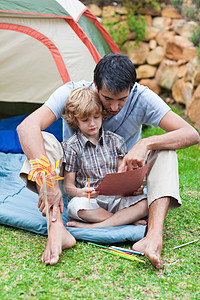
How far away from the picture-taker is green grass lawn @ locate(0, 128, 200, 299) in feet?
4.71

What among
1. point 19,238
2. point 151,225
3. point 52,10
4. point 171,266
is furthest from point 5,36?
point 171,266

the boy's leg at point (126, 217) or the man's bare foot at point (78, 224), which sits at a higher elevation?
the boy's leg at point (126, 217)

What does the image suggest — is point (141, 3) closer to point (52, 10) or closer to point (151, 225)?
point (52, 10)

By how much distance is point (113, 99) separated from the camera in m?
1.97

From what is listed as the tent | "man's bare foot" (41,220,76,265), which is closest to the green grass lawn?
"man's bare foot" (41,220,76,265)

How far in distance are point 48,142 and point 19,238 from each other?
0.50m

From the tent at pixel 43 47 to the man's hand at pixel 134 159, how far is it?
1568 millimetres

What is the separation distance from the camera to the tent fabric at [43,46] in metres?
3.22

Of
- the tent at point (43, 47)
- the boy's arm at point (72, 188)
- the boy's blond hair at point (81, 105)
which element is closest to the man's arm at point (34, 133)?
the boy's blond hair at point (81, 105)

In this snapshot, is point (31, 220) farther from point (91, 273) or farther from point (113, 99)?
point (113, 99)

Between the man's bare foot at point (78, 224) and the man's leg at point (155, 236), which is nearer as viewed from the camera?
the man's leg at point (155, 236)

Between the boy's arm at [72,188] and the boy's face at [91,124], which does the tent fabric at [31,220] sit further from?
the boy's face at [91,124]

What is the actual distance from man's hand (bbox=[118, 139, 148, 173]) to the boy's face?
0.86ft

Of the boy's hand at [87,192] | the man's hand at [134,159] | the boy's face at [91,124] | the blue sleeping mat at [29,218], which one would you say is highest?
the boy's face at [91,124]
